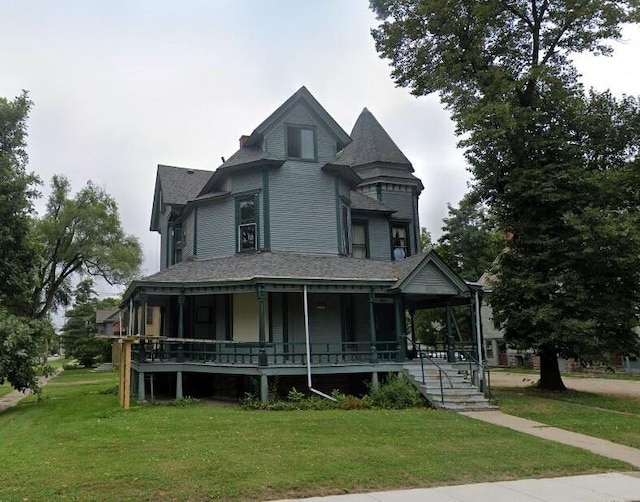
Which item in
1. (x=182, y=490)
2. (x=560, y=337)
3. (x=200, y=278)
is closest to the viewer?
(x=182, y=490)

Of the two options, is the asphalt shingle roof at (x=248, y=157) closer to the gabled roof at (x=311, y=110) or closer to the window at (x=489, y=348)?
the gabled roof at (x=311, y=110)

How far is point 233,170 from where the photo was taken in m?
19.8

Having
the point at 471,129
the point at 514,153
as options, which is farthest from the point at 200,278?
the point at 514,153

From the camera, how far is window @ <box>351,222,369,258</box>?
73.6 feet

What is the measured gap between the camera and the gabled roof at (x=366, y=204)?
22.6m

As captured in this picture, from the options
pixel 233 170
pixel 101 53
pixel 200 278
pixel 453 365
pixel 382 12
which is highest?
pixel 382 12

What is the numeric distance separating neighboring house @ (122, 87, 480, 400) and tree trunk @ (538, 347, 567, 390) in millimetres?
4619

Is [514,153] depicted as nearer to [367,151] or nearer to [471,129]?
[471,129]

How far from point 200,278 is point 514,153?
45.4ft

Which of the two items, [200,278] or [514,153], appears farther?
[514,153]

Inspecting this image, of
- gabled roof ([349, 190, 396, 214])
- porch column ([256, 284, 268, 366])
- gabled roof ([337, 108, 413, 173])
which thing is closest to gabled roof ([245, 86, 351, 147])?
gabled roof ([349, 190, 396, 214])

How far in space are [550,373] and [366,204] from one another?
1052 centimetres

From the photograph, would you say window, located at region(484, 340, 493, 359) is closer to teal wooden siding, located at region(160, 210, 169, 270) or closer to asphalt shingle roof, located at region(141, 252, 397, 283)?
asphalt shingle roof, located at region(141, 252, 397, 283)

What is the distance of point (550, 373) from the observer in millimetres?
21797
